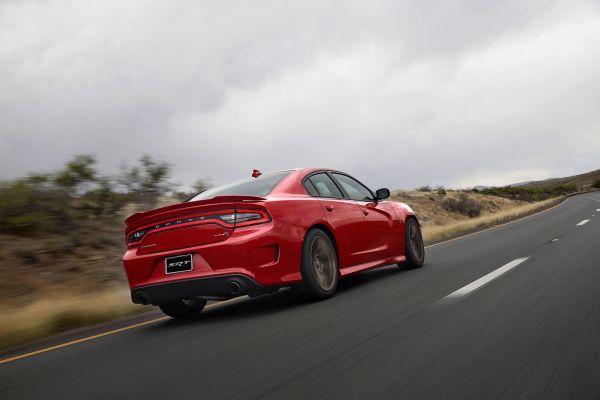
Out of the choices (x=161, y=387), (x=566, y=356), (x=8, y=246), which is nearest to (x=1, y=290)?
(x=8, y=246)

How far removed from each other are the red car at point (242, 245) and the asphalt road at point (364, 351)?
31 centimetres

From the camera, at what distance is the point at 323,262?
5.90 metres

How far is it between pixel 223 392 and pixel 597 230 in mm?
12321

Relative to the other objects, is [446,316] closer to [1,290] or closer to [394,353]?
[394,353]

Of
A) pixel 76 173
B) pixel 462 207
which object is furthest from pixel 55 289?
pixel 462 207

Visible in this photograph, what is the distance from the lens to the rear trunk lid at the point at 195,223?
16.9ft

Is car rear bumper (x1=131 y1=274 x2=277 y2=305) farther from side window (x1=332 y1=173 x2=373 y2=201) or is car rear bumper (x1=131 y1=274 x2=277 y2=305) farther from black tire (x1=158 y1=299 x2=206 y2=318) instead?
side window (x1=332 y1=173 x2=373 y2=201)

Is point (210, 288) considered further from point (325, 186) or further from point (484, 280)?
point (484, 280)

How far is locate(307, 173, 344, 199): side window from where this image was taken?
6469mm

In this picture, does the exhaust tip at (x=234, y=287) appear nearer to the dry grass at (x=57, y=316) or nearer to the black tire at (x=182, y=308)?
the black tire at (x=182, y=308)

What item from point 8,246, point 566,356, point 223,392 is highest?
point 8,246

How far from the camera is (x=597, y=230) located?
42.4 feet

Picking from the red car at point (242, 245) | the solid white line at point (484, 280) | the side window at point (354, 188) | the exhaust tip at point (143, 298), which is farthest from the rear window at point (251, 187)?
the solid white line at point (484, 280)

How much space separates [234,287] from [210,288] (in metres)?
0.21
